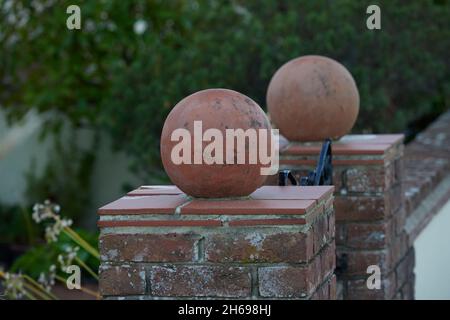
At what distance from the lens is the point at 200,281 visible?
248 centimetres

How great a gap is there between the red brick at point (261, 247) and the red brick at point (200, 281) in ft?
0.12

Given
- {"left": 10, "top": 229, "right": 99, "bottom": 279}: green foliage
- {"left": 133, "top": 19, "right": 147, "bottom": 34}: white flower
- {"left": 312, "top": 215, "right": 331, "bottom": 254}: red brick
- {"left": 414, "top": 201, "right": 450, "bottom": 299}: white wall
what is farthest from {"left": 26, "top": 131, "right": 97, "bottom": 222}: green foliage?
{"left": 312, "top": 215, "right": 331, "bottom": 254}: red brick

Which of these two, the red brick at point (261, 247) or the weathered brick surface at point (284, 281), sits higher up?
the red brick at point (261, 247)

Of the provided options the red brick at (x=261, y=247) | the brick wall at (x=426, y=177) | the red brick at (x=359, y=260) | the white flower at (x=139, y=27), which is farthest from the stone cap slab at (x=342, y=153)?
the white flower at (x=139, y=27)

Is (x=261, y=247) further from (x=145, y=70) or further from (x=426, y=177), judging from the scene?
(x=145, y=70)

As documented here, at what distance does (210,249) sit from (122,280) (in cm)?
27

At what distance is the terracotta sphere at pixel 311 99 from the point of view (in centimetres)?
363

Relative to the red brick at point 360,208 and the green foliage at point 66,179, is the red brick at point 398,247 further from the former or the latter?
the green foliage at point 66,179

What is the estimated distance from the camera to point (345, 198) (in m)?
3.60

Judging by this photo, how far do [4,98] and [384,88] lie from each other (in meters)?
3.87

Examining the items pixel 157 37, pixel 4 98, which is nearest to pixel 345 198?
pixel 157 37

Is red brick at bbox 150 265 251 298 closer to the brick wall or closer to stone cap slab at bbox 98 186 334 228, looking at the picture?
stone cap slab at bbox 98 186 334 228

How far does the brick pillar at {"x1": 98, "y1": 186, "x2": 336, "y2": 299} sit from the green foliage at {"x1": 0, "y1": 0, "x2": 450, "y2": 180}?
13.8ft
